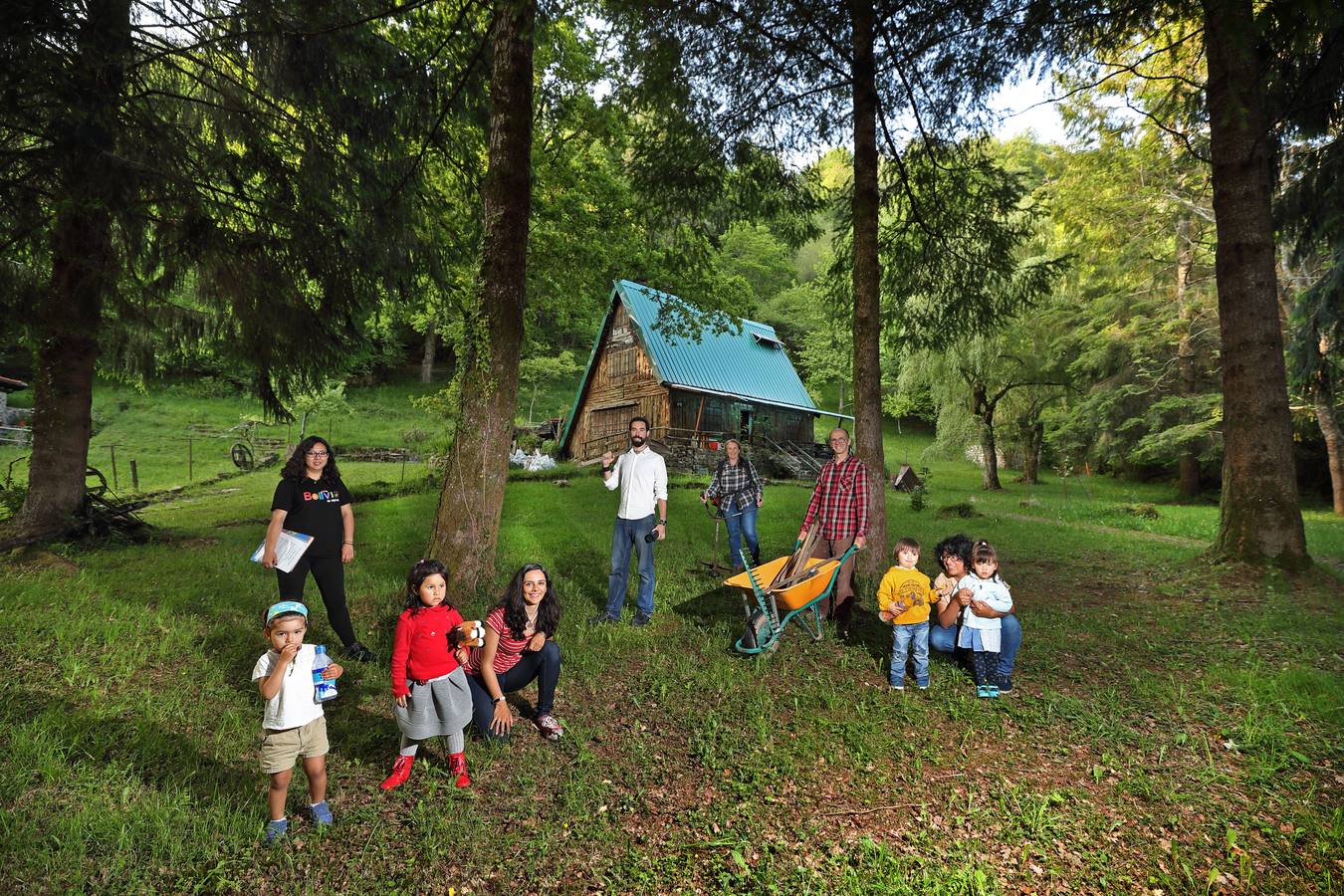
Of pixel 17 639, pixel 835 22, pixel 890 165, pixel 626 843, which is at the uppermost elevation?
pixel 835 22

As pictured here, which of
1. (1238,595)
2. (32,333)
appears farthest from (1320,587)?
(32,333)

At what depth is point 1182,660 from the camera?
4805mm

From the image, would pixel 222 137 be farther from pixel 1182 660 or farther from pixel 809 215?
pixel 1182 660

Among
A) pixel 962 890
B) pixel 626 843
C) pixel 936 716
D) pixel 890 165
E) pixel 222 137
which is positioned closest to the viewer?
pixel 962 890

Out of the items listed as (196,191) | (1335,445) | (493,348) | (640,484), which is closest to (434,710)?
(640,484)

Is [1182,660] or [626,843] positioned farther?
[1182,660]

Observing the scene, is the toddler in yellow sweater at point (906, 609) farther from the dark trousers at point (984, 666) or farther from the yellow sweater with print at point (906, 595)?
the dark trousers at point (984, 666)

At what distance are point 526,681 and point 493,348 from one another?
337cm

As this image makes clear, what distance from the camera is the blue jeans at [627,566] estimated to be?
18.9 feet

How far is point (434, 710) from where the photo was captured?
3207 millimetres

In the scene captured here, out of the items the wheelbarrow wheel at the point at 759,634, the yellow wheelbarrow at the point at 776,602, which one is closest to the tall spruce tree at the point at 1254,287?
the yellow wheelbarrow at the point at 776,602

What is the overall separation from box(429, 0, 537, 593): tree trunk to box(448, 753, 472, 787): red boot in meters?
2.64

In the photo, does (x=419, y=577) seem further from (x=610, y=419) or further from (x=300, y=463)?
(x=610, y=419)

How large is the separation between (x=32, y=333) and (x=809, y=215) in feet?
34.9
